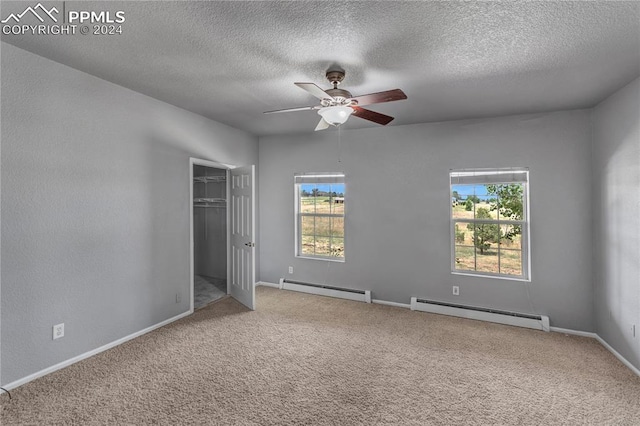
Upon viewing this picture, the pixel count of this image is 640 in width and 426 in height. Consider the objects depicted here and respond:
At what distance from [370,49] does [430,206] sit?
2.55 meters

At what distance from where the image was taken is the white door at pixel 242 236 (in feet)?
13.7

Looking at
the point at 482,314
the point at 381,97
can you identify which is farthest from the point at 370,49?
the point at 482,314

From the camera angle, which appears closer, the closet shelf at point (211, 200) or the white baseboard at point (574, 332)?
the white baseboard at point (574, 332)

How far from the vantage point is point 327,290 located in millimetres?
4754

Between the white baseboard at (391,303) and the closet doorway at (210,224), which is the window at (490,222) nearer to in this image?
the white baseboard at (391,303)

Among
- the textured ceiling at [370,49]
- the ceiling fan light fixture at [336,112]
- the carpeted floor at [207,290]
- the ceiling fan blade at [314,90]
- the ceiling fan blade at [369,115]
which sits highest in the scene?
the textured ceiling at [370,49]

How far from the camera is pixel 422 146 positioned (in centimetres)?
422

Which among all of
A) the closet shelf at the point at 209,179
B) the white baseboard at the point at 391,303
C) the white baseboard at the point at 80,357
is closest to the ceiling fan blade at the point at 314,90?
the white baseboard at the point at 80,357

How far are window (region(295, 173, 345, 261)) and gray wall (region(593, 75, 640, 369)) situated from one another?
3109mm

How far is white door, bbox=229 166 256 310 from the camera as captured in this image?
417cm

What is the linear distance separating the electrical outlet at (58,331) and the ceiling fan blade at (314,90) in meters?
2.84

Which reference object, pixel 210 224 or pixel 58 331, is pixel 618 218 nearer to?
pixel 58 331

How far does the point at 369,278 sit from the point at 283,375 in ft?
7.67

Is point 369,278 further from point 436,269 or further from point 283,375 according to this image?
point 283,375
